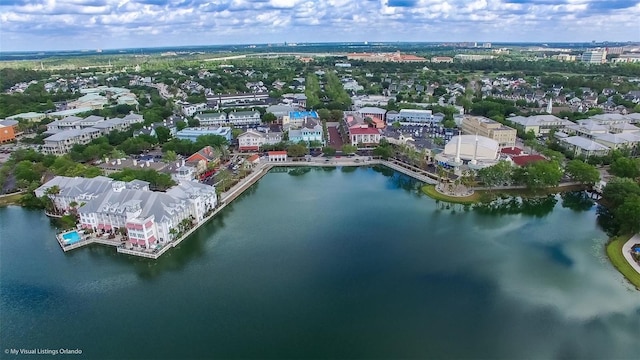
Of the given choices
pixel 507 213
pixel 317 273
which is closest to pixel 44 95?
pixel 317 273

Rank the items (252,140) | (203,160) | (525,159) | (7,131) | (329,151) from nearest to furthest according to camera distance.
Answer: (525,159), (203,160), (329,151), (252,140), (7,131)

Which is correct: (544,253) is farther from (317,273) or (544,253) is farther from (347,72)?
(347,72)

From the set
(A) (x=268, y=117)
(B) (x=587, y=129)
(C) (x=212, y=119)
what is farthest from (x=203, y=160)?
(B) (x=587, y=129)

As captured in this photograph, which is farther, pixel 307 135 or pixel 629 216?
pixel 307 135

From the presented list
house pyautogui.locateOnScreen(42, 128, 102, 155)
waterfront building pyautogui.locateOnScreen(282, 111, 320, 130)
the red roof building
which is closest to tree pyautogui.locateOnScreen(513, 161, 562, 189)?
the red roof building

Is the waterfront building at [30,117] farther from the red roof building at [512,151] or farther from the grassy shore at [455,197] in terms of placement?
the red roof building at [512,151]

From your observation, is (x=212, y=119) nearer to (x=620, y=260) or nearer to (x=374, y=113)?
(x=374, y=113)

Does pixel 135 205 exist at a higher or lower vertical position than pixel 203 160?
higher

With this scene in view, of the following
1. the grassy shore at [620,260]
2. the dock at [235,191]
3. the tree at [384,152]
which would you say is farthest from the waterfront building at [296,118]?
the grassy shore at [620,260]
